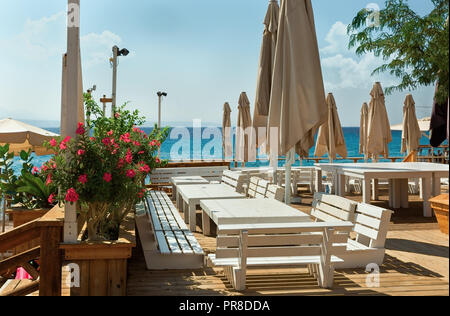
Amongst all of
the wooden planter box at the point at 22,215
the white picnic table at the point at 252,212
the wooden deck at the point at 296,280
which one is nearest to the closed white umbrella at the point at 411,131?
the wooden deck at the point at 296,280

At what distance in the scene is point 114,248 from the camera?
108 inches

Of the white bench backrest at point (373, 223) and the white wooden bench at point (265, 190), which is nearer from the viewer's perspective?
the white bench backrest at point (373, 223)

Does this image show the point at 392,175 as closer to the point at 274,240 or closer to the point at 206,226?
the point at 206,226

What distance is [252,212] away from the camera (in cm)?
376

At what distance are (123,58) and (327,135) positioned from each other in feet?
15.8

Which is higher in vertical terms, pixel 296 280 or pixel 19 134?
pixel 19 134

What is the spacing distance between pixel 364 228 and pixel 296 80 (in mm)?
2001

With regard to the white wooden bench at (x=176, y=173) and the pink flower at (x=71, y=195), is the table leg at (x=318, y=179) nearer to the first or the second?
the white wooden bench at (x=176, y=173)

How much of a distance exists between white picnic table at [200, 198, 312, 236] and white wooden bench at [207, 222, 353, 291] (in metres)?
0.42

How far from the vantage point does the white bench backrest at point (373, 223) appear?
3428 mm

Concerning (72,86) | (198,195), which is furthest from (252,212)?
(72,86)

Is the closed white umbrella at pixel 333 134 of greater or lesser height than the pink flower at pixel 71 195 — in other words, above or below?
above

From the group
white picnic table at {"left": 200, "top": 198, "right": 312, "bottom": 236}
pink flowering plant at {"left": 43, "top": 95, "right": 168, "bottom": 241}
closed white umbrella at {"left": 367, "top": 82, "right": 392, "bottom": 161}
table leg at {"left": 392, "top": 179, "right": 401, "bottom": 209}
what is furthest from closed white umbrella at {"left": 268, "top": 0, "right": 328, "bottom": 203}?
closed white umbrella at {"left": 367, "top": 82, "right": 392, "bottom": 161}

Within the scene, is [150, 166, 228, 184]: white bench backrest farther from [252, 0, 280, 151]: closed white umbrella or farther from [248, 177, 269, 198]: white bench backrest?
[248, 177, 269, 198]: white bench backrest
